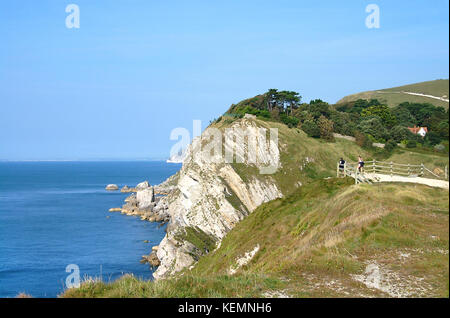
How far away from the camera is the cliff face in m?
51.5

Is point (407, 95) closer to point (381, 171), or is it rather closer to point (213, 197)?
point (213, 197)

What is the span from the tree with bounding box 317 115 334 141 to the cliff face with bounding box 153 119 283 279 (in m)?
15.8

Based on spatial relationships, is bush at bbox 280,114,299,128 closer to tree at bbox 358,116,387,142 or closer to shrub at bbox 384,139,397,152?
tree at bbox 358,116,387,142

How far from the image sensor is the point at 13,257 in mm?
58812

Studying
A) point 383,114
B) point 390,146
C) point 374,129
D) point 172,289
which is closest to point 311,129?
point 374,129

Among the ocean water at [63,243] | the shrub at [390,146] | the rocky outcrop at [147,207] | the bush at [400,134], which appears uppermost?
the bush at [400,134]

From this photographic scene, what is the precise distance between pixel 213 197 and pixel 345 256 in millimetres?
41967

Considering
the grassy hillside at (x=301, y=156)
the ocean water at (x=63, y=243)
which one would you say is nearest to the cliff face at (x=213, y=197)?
the grassy hillside at (x=301, y=156)

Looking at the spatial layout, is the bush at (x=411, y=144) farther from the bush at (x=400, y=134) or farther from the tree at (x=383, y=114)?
the tree at (x=383, y=114)

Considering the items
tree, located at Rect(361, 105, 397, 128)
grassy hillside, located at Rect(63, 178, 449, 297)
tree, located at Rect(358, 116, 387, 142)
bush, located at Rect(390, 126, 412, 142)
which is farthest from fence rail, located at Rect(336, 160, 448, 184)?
tree, located at Rect(361, 105, 397, 128)

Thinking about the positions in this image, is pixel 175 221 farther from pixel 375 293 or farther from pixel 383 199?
pixel 375 293

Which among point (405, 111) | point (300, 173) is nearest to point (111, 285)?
point (300, 173)

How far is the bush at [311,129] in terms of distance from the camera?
2913 inches

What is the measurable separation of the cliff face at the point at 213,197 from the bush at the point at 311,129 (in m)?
14.5
